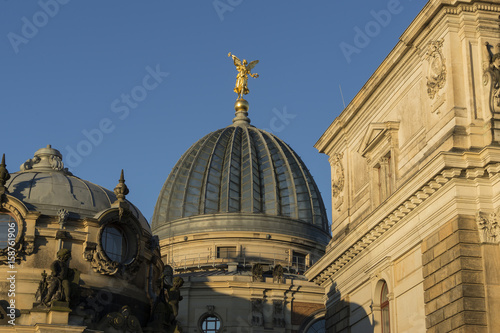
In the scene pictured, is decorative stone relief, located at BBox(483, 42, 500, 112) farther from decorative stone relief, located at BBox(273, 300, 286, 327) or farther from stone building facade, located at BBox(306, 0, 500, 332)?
Result: decorative stone relief, located at BBox(273, 300, 286, 327)

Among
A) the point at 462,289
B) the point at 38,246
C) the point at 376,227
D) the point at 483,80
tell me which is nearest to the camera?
the point at 462,289

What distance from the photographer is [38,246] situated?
39.9 metres

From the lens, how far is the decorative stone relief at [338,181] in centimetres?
4125

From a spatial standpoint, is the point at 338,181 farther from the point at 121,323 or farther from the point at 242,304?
the point at 242,304

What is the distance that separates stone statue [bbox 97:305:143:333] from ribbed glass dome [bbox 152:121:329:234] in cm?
3198

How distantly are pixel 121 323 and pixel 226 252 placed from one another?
30.1 m

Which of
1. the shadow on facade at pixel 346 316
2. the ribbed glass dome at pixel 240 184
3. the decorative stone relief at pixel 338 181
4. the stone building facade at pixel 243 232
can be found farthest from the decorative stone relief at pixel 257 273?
the decorative stone relief at pixel 338 181

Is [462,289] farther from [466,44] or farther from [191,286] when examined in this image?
[191,286]

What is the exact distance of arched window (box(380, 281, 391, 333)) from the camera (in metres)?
35.5

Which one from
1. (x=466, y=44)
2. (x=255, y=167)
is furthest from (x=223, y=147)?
(x=466, y=44)

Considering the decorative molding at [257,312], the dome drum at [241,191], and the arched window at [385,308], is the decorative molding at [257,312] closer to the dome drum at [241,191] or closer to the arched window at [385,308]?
the dome drum at [241,191]

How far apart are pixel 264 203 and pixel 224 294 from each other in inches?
500

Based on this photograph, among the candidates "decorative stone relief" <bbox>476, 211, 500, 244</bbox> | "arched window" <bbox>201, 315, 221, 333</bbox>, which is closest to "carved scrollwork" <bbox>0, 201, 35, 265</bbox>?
"decorative stone relief" <bbox>476, 211, 500, 244</bbox>

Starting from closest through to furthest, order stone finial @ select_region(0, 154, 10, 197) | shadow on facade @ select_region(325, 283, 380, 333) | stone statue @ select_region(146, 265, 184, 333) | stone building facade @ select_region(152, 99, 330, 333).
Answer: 1. shadow on facade @ select_region(325, 283, 380, 333)
2. stone finial @ select_region(0, 154, 10, 197)
3. stone statue @ select_region(146, 265, 184, 333)
4. stone building facade @ select_region(152, 99, 330, 333)
